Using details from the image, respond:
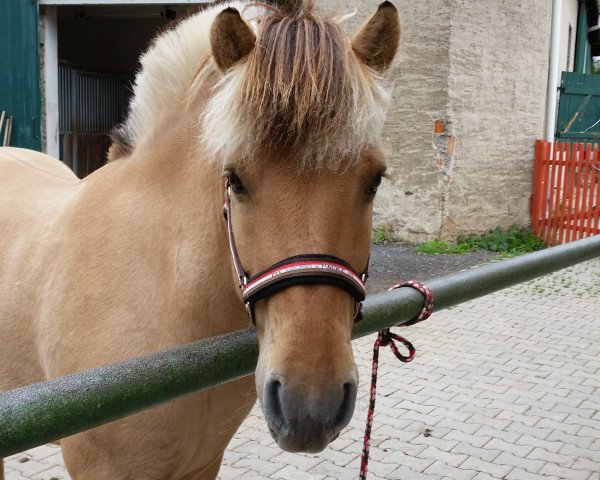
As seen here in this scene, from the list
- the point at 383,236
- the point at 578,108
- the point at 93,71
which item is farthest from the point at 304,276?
the point at 93,71

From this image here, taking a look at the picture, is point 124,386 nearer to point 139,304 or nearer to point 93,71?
point 139,304

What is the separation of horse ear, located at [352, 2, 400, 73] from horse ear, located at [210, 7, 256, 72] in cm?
30

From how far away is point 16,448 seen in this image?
95 cm

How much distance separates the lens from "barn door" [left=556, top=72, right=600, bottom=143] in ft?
36.9

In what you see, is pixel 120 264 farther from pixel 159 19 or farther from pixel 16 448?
pixel 159 19

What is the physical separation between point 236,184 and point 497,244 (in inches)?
337

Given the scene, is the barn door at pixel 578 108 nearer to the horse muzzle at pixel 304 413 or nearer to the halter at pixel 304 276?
the halter at pixel 304 276

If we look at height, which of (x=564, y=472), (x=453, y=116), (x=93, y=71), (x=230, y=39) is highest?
(x=93, y=71)

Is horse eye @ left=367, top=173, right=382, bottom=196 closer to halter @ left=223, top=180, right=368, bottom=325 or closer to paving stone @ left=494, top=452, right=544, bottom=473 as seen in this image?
halter @ left=223, top=180, right=368, bottom=325

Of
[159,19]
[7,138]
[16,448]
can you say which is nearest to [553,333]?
[16,448]

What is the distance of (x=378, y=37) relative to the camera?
5.79 feet

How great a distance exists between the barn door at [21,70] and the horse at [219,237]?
7868 mm

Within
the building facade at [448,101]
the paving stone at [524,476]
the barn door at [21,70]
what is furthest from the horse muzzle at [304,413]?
the barn door at [21,70]

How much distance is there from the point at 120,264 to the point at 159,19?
1221cm
